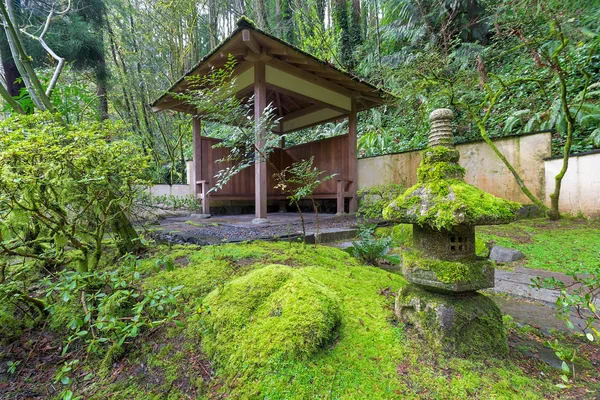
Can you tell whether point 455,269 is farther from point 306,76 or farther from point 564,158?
point 306,76

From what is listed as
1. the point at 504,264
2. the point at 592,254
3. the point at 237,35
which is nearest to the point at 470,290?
the point at 504,264

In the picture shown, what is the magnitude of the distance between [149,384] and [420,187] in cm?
151

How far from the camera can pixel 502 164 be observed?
467 centimetres

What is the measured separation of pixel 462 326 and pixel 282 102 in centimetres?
680

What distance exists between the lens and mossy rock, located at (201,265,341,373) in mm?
1088

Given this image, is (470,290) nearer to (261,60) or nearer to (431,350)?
(431,350)

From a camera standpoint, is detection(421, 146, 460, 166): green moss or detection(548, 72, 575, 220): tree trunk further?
detection(548, 72, 575, 220): tree trunk

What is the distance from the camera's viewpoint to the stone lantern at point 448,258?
110 centimetres

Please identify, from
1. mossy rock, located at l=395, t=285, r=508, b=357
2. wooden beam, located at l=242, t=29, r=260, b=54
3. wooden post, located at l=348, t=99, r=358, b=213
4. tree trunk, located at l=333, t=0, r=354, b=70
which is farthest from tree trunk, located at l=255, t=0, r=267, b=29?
mossy rock, located at l=395, t=285, r=508, b=357

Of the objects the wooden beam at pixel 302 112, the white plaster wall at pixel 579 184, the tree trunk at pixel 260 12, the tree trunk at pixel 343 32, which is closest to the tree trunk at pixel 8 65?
the wooden beam at pixel 302 112

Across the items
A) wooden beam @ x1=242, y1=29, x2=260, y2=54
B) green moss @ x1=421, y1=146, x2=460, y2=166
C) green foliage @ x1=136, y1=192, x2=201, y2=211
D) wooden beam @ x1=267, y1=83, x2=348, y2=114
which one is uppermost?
wooden beam @ x1=242, y1=29, x2=260, y2=54

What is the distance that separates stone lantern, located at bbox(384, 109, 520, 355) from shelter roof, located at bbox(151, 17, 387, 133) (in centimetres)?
327

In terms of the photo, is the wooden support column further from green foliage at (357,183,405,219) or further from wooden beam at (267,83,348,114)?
green foliage at (357,183,405,219)

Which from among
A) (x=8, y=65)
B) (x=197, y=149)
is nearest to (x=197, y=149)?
(x=197, y=149)
